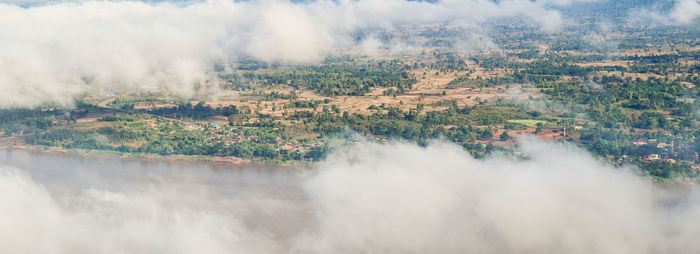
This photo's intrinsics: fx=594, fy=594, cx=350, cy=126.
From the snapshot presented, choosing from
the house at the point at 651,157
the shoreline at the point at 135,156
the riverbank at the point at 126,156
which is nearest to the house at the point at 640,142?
the house at the point at 651,157

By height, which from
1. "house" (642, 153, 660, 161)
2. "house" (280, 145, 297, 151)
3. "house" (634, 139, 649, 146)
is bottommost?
"house" (642, 153, 660, 161)

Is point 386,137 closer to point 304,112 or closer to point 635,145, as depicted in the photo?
point 304,112

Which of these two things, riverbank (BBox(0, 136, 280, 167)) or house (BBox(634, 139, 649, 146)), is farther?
riverbank (BBox(0, 136, 280, 167))

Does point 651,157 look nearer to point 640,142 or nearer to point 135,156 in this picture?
point 640,142

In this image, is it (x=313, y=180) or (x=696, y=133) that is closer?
(x=313, y=180)

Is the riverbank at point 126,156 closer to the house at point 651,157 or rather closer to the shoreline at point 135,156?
the shoreline at point 135,156

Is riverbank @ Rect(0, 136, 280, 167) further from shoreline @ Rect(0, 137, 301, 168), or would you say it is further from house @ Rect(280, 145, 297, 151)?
house @ Rect(280, 145, 297, 151)

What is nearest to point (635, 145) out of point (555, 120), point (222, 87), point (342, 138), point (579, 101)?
point (555, 120)

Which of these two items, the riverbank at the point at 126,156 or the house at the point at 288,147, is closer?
the riverbank at the point at 126,156

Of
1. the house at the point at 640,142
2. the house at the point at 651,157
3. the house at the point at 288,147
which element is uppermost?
the house at the point at 288,147

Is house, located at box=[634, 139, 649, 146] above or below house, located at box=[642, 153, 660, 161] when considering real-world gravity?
above

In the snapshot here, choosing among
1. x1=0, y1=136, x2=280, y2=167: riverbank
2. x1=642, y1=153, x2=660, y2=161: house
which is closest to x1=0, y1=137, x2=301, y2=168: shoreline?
x1=0, y1=136, x2=280, y2=167: riverbank
